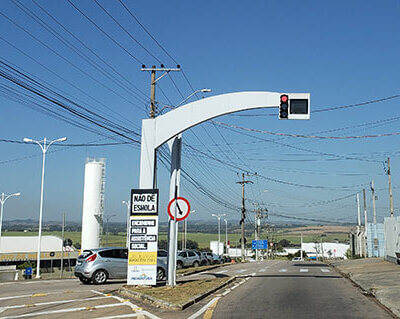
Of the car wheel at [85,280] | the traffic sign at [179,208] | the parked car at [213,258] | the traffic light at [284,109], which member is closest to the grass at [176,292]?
the traffic sign at [179,208]

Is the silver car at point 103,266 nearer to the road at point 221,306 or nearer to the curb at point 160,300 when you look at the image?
the road at point 221,306

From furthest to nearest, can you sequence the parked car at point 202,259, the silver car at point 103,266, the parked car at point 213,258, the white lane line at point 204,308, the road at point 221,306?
the parked car at point 213,258 < the parked car at point 202,259 < the silver car at point 103,266 < the road at point 221,306 < the white lane line at point 204,308

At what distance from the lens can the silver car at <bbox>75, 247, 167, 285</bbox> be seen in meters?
21.5

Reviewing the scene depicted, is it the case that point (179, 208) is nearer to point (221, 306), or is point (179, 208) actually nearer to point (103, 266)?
point (221, 306)

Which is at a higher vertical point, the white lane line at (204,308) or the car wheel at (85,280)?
the white lane line at (204,308)

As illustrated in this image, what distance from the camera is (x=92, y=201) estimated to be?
194 ft

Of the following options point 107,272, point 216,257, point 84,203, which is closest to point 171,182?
point 107,272

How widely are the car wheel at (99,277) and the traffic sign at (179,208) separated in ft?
18.7

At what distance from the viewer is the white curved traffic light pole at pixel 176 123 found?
1800cm

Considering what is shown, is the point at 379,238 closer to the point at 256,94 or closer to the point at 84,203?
the point at 84,203

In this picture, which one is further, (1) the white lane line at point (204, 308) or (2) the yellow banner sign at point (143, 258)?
(2) the yellow banner sign at point (143, 258)

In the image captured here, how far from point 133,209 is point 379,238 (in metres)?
42.1

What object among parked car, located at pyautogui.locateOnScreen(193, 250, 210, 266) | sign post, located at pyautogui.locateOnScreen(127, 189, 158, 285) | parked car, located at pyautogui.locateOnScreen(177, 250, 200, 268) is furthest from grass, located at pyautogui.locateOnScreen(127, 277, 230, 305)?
parked car, located at pyautogui.locateOnScreen(193, 250, 210, 266)

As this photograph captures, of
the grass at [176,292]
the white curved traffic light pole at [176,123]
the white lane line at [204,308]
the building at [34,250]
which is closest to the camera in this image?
the white lane line at [204,308]
